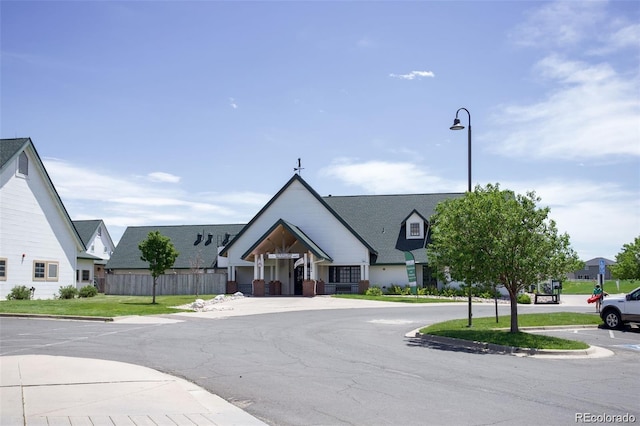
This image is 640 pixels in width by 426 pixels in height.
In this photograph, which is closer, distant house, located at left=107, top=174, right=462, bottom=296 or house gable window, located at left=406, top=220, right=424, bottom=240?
distant house, located at left=107, top=174, right=462, bottom=296

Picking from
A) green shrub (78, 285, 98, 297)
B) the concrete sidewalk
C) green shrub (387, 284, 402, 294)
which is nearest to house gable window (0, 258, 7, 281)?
green shrub (78, 285, 98, 297)

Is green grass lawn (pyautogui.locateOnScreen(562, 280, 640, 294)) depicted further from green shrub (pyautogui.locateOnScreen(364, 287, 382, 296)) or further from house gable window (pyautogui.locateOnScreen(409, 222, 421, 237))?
green shrub (pyautogui.locateOnScreen(364, 287, 382, 296))

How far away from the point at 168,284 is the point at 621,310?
116 feet

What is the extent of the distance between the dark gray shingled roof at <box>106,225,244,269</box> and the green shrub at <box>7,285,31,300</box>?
57.9 ft

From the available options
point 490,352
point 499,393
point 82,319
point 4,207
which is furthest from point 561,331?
point 4,207

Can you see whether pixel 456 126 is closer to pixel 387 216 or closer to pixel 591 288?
pixel 387 216

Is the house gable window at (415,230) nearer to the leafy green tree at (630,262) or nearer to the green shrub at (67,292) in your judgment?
the leafy green tree at (630,262)

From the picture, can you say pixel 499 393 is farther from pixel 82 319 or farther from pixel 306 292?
pixel 306 292

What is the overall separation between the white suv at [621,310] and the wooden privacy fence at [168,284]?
3109 centimetres

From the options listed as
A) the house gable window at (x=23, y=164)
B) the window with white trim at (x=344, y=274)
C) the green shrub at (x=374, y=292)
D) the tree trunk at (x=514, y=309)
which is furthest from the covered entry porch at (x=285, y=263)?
the tree trunk at (x=514, y=309)

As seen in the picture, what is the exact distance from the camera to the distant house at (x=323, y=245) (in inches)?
1748

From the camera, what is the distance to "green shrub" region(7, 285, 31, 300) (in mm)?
33312

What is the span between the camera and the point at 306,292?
137 feet

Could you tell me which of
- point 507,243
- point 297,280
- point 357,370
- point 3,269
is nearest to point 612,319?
point 507,243
